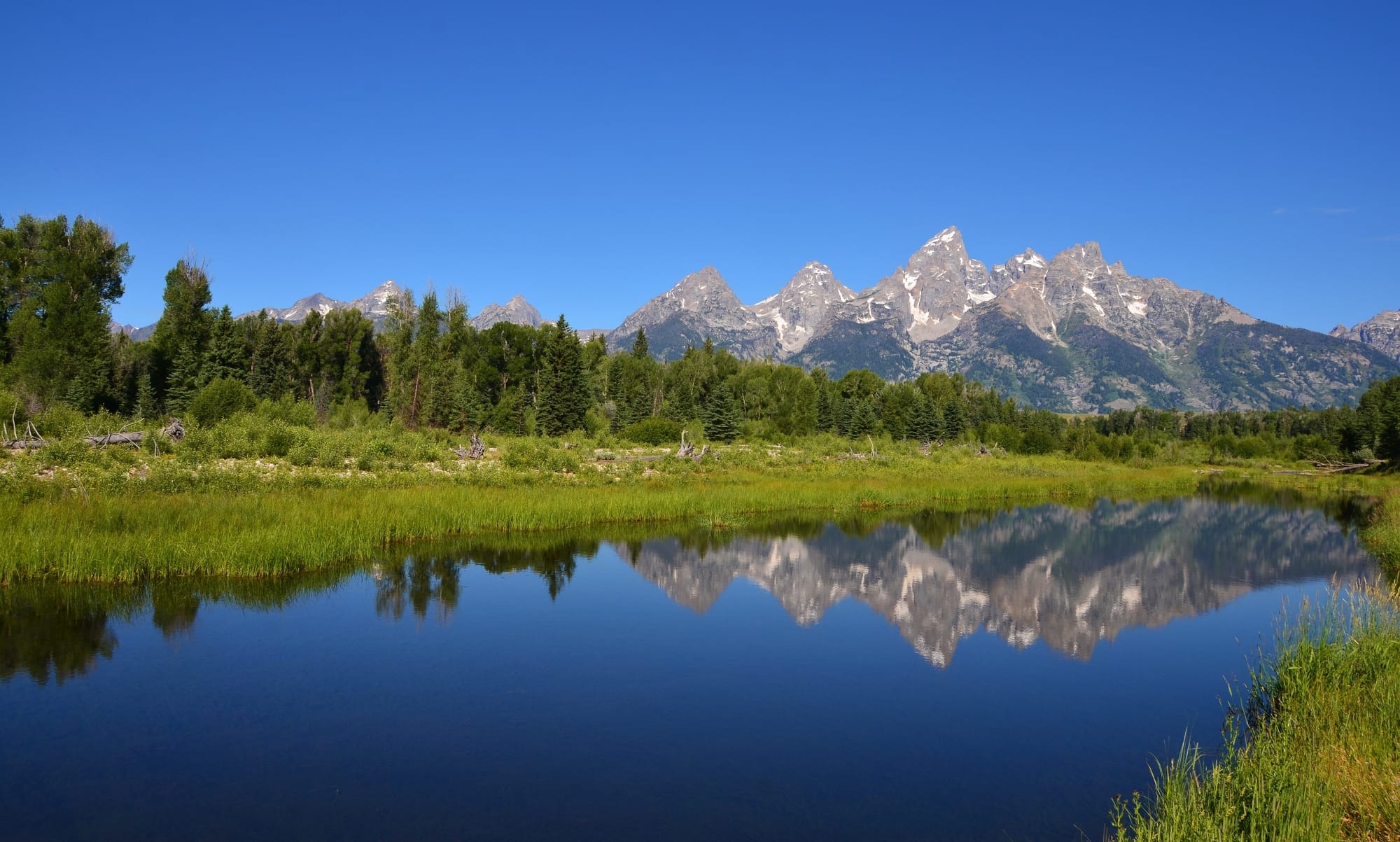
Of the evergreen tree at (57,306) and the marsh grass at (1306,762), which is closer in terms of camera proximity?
the marsh grass at (1306,762)

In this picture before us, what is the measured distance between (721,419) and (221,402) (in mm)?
37420

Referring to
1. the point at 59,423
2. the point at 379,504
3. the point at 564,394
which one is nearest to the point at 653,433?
the point at 564,394

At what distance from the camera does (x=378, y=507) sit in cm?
2305

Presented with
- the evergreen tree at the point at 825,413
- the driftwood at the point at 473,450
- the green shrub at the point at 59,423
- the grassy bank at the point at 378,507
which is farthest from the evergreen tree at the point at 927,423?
the green shrub at the point at 59,423

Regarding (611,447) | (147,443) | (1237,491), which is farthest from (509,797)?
(1237,491)

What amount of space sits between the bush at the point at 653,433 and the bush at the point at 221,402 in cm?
2515

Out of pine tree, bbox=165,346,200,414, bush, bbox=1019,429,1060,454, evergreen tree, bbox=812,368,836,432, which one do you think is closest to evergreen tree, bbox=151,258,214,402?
pine tree, bbox=165,346,200,414

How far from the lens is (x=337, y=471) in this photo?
2953 centimetres

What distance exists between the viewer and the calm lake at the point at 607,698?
8.58 m

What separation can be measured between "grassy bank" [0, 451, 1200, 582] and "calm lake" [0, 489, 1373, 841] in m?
0.84

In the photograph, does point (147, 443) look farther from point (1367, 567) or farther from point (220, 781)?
point (1367, 567)

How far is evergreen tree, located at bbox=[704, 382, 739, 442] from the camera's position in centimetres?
6862

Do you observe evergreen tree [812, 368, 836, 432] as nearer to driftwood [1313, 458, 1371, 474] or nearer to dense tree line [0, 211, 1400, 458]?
dense tree line [0, 211, 1400, 458]

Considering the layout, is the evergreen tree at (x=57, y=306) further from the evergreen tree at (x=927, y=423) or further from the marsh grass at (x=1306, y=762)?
the evergreen tree at (x=927, y=423)
